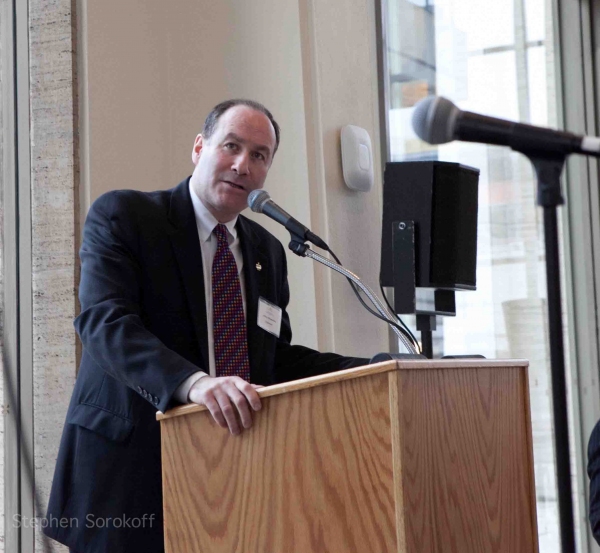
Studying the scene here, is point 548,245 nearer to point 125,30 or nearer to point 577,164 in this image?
point 125,30

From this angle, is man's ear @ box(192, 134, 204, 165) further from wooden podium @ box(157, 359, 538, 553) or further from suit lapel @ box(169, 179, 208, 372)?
wooden podium @ box(157, 359, 538, 553)


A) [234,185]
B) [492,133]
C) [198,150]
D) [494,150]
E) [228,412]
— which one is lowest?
[228,412]

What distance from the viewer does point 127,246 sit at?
2.10 m

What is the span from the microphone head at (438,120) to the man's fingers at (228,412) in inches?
23.9

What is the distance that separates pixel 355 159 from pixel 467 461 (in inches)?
66.2

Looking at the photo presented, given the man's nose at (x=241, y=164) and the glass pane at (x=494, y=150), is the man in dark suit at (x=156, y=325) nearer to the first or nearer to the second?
the man's nose at (x=241, y=164)

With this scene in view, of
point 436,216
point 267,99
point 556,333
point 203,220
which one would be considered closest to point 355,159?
point 267,99

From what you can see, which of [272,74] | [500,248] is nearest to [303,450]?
[272,74]

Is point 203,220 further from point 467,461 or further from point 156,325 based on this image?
point 467,461

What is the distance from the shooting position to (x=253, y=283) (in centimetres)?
230

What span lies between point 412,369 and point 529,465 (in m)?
0.51

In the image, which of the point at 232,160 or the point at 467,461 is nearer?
the point at 467,461

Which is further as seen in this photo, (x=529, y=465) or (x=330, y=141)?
(x=330, y=141)

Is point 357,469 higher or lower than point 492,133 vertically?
lower
